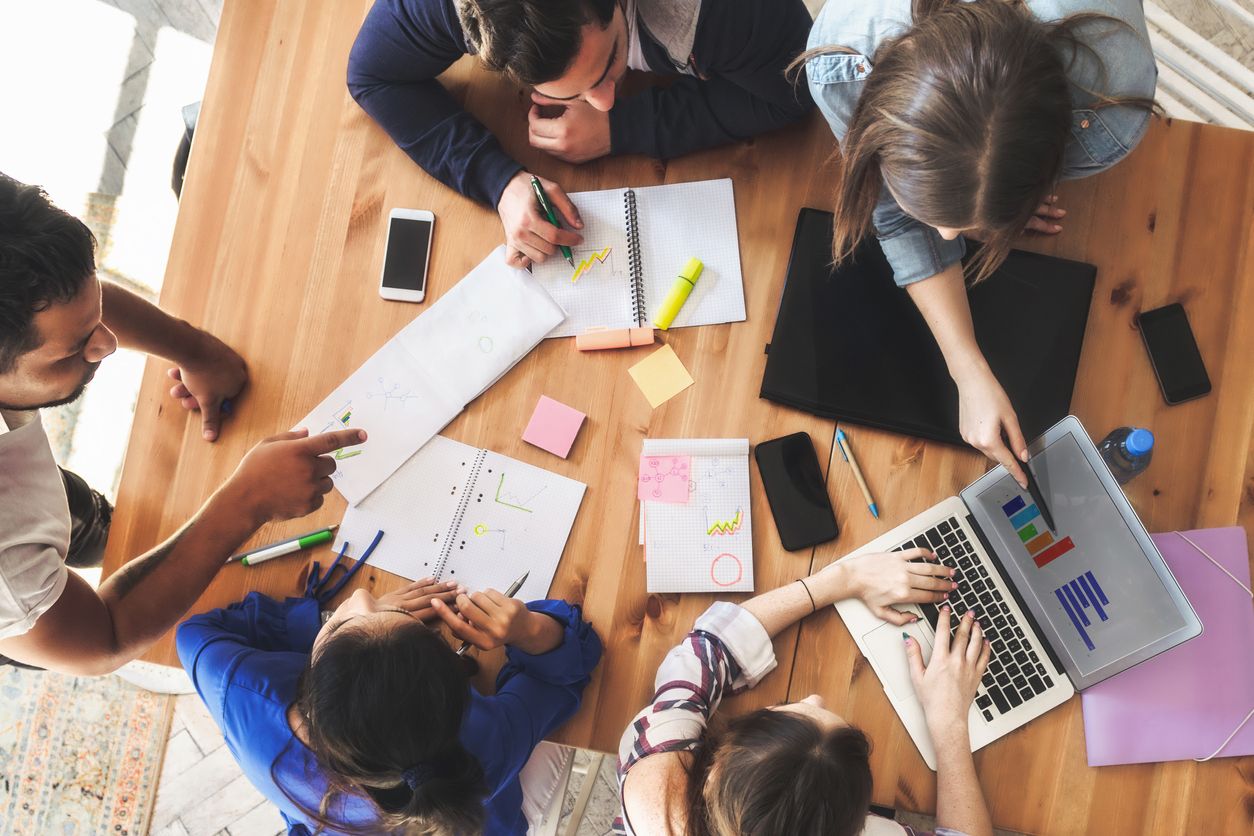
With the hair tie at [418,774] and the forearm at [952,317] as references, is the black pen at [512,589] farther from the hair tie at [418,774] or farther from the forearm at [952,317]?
the forearm at [952,317]

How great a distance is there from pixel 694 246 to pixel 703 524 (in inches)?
17.9

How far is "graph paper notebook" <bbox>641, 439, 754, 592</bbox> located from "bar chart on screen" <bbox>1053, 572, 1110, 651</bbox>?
0.43 metres

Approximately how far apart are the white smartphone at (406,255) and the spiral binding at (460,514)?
29 centimetres

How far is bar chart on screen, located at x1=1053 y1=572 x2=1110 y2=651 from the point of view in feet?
3.03

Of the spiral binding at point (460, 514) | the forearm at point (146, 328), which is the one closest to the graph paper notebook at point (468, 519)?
the spiral binding at point (460, 514)

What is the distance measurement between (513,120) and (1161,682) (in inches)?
52.7

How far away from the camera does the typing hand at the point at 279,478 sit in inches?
40.4

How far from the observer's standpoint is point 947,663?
1007 mm

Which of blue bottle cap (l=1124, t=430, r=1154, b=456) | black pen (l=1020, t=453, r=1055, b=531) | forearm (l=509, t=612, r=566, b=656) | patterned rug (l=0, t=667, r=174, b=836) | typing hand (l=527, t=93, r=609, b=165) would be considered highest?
typing hand (l=527, t=93, r=609, b=165)

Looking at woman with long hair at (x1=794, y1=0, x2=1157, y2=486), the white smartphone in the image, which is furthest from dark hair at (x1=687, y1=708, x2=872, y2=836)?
the white smartphone

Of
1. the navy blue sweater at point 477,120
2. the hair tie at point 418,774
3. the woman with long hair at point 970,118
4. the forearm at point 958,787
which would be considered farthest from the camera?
the navy blue sweater at point 477,120

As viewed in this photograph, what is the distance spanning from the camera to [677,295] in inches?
44.1

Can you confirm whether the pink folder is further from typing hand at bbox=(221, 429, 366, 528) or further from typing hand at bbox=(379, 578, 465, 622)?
typing hand at bbox=(221, 429, 366, 528)

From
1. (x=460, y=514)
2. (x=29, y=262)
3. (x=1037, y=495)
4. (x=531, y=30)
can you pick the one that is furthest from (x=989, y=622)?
(x=29, y=262)
